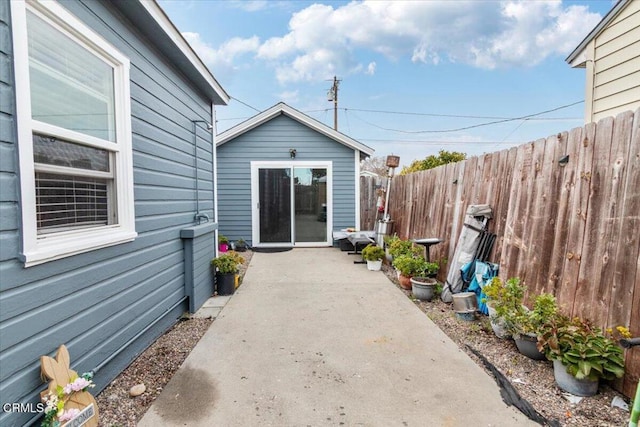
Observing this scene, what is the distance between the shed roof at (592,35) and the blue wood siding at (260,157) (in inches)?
175

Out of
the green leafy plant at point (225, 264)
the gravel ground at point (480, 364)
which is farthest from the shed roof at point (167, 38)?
the gravel ground at point (480, 364)

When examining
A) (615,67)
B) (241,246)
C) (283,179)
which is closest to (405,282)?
(615,67)

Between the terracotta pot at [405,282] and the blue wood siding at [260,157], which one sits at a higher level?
the blue wood siding at [260,157]

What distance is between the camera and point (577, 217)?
91.3 inches

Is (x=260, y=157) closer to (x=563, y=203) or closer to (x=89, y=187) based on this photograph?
(x=89, y=187)

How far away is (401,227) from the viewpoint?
6570 millimetres

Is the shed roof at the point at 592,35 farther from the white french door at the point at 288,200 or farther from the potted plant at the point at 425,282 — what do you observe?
the white french door at the point at 288,200

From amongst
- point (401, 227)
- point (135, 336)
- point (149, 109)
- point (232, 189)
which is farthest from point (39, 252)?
point (232, 189)

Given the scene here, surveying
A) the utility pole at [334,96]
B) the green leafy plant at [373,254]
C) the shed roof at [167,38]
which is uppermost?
the utility pole at [334,96]

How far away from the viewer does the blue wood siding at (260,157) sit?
7773mm

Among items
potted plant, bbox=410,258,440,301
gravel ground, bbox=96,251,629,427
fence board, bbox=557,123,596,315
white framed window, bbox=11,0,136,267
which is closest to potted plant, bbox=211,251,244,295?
gravel ground, bbox=96,251,629,427

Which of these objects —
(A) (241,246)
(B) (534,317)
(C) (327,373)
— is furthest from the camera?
(A) (241,246)

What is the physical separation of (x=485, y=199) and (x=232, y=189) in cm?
589

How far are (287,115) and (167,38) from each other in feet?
16.4
